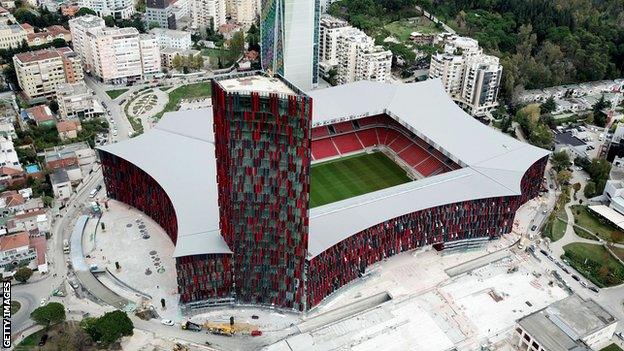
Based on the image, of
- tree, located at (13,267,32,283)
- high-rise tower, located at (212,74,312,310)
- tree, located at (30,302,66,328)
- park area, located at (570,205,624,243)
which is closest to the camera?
high-rise tower, located at (212,74,312,310)

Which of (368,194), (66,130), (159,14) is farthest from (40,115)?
(368,194)

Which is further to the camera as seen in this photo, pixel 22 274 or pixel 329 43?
pixel 329 43

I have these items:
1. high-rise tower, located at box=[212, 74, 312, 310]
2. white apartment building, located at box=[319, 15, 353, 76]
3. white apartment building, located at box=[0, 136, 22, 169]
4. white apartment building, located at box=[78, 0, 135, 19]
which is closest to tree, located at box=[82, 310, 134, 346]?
high-rise tower, located at box=[212, 74, 312, 310]

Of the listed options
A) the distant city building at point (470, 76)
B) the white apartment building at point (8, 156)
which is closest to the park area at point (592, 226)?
the distant city building at point (470, 76)

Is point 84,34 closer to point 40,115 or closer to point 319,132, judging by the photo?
point 40,115

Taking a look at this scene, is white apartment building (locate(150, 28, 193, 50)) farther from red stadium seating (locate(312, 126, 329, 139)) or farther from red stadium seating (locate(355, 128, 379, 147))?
red stadium seating (locate(355, 128, 379, 147))

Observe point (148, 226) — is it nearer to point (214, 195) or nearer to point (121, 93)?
point (214, 195)
